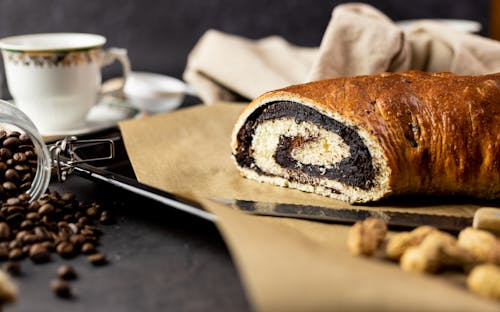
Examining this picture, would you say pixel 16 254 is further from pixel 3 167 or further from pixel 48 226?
pixel 3 167

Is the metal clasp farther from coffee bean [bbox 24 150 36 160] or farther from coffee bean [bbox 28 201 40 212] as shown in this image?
coffee bean [bbox 28 201 40 212]

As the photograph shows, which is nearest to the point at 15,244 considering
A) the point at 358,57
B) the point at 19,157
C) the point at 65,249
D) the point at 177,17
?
the point at 65,249

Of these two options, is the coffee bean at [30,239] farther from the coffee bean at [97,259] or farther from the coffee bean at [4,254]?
the coffee bean at [97,259]

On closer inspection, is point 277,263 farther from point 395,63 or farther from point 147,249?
point 395,63

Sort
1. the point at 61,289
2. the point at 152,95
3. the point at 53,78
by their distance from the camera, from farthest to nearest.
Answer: the point at 152,95 < the point at 53,78 < the point at 61,289

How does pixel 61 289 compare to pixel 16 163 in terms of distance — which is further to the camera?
pixel 16 163

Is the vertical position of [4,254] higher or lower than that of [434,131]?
lower

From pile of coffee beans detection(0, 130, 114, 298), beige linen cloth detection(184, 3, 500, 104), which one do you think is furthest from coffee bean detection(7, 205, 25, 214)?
beige linen cloth detection(184, 3, 500, 104)

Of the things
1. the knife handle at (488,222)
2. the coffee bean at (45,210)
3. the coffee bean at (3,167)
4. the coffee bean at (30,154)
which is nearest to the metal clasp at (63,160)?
the coffee bean at (30,154)
